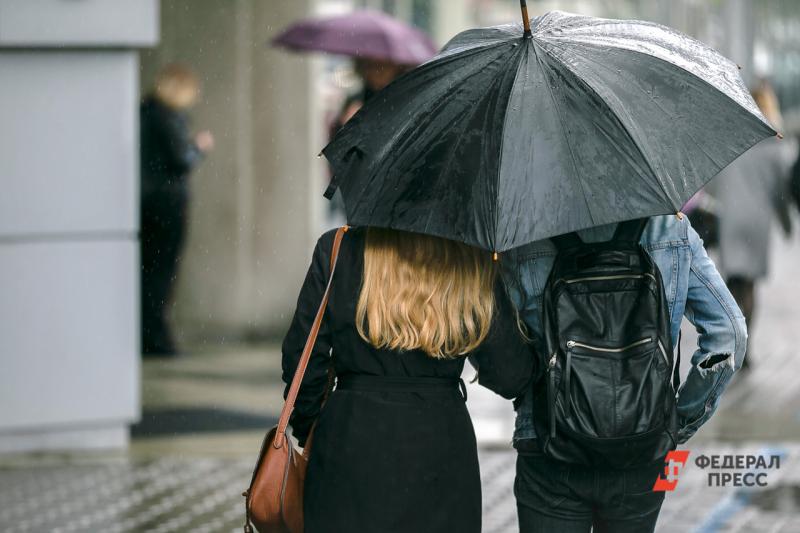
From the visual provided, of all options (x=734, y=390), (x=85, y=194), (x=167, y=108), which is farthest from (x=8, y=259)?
(x=734, y=390)

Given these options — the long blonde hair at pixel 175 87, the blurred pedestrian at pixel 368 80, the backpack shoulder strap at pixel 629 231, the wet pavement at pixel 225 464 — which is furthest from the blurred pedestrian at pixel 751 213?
the backpack shoulder strap at pixel 629 231

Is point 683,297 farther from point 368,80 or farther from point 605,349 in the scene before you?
point 368,80

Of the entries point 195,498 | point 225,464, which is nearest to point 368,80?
point 225,464

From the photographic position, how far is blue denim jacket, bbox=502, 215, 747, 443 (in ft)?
11.9

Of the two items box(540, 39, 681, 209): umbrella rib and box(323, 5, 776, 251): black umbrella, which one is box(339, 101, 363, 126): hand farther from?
box(540, 39, 681, 209): umbrella rib

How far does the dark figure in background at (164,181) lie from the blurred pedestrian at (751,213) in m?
3.86

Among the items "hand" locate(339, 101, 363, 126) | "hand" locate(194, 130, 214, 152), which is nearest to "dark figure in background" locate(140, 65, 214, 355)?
"hand" locate(194, 130, 214, 152)

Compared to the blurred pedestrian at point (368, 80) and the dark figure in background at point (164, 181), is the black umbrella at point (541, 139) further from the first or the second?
the dark figure in background at point (164, 181)

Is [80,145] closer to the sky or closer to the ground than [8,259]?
closer to the sky

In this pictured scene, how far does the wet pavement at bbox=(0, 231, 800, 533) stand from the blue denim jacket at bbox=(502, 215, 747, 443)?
2.87m

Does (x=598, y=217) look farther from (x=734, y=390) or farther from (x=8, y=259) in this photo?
(x=734, y=390)

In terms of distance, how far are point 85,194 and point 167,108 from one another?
9.72 ft

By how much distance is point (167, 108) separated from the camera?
11.1 meters

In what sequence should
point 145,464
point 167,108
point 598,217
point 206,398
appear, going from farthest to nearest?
1. point 167,108
2. point 206,398
3. point 145,464
4. point 598,217
